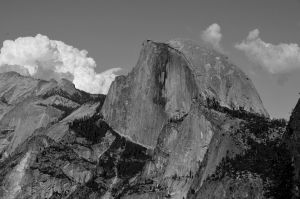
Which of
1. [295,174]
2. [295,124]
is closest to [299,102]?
[295,124]

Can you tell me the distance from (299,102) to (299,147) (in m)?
13.7

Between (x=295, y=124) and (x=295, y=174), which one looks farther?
(x=295, y=124)

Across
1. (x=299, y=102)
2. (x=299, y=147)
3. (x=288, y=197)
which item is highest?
(x=299, y=102)

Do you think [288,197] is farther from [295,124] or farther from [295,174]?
[295,124]

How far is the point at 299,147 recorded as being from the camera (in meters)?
193

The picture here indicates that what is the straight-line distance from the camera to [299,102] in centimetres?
19962

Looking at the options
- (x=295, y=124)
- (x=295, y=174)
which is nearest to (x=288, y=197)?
(x=295, y=174)

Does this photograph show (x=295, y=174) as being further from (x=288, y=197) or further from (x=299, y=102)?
(x=299, y=102)

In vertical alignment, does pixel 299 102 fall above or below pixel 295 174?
above

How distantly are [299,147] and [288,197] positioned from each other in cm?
1338

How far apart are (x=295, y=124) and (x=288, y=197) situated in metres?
20.5

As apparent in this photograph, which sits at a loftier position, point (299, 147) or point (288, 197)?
point (299, 147)

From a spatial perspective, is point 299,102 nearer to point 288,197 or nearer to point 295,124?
point 295,124

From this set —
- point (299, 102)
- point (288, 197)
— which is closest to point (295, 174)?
point (288, 197)
